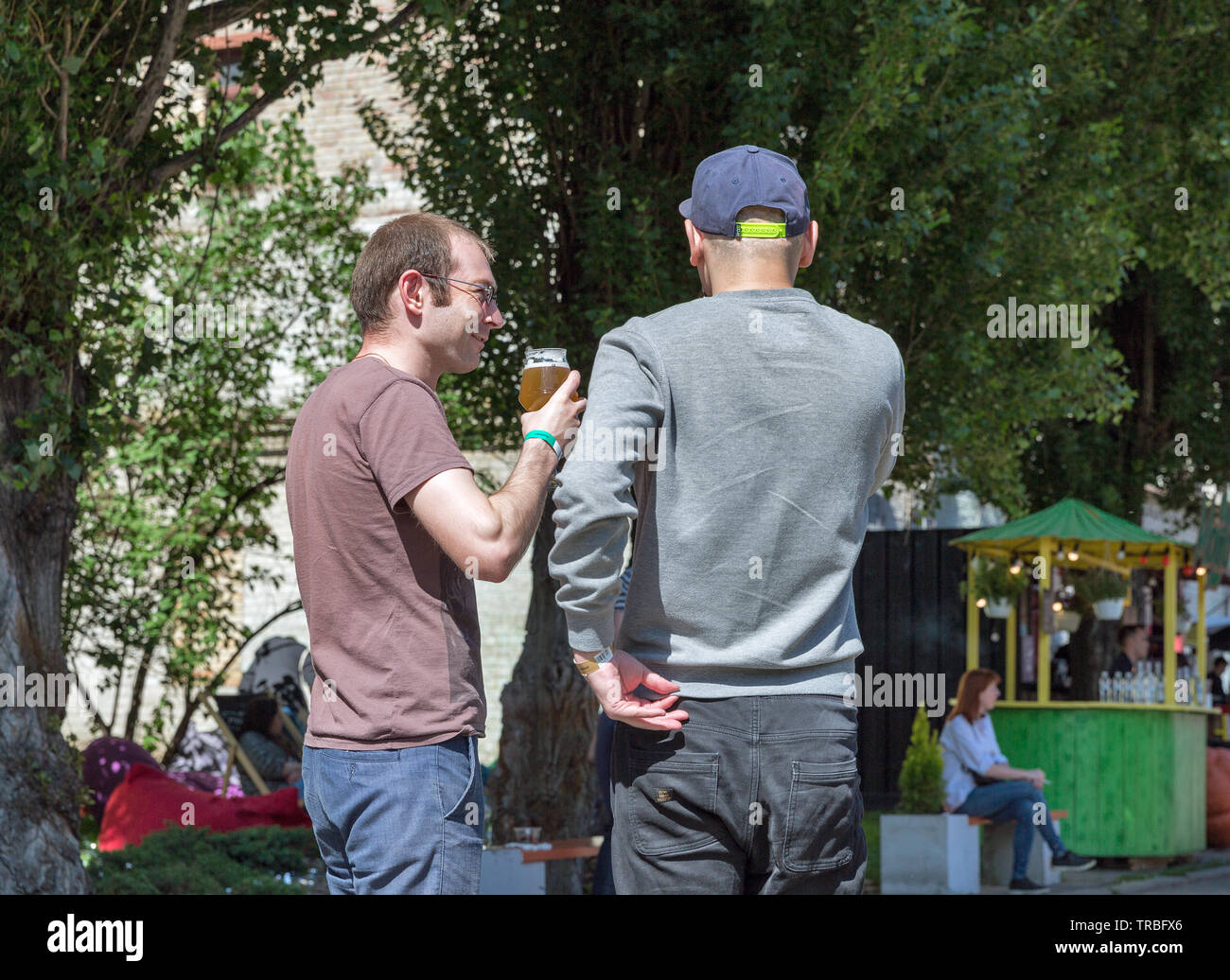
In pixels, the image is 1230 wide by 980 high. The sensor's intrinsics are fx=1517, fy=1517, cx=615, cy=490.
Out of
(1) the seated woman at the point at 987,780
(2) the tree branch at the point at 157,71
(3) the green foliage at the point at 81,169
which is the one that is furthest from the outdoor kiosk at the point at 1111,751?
(2) the tree branch at the point at 157,71

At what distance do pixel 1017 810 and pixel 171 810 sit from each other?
600 centimetres

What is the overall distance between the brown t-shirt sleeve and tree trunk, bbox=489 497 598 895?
716 centimetres

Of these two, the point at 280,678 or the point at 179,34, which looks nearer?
the point at 179,34

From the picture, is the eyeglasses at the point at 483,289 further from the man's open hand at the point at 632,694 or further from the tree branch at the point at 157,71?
the tree branch at the point at 157,71

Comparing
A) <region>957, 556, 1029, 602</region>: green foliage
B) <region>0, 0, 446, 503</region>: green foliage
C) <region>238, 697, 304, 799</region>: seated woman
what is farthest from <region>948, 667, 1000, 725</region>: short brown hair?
<region>0, 0, 446, 503</region>: green foliage

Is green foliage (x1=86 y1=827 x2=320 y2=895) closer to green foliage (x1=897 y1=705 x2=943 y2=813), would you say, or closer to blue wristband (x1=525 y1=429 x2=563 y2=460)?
green foliage (x1=897 y1=705 x2=943 y2=813)

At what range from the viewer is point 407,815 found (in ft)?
9.19

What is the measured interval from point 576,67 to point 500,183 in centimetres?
89

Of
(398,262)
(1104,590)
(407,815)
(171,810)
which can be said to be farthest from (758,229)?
(1104,590)

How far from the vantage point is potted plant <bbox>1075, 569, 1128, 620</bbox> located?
14.0 m

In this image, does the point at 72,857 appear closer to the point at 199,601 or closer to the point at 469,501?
the point at 469,501

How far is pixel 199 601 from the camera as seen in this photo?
1274 centimetres

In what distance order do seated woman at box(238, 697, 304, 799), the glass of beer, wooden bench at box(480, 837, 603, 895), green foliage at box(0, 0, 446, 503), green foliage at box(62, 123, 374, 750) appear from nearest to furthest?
the glass of beer < green foliage at box(0, 0, 446, 503) < wooden bench at box(480, 837, 603, 895) < green foliage at box(62, 123, 374, 750) < seated woman at box(238, 697, 304, 799)
